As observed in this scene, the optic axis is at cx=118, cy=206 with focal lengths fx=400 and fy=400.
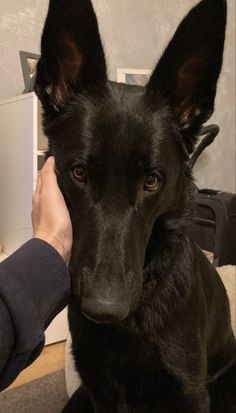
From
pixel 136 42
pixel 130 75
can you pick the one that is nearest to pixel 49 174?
pixel 130 75

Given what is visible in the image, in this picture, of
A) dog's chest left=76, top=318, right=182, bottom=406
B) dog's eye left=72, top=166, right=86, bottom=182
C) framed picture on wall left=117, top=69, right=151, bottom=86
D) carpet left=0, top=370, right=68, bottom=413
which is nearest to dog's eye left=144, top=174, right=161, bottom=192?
dog's eye left=72, top=166, right=86, bottom=182

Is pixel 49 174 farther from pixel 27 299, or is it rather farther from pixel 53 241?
pixel 27 299

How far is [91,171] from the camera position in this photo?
72 cm

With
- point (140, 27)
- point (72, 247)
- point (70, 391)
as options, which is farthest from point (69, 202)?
point (140, 27)

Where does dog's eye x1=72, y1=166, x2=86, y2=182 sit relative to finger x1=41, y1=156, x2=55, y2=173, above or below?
below

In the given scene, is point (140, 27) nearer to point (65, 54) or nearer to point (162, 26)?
point (162, 26)

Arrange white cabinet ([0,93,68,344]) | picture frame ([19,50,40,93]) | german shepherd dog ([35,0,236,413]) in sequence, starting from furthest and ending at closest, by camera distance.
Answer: picture frame ([19,50,40,93]) → white cabinet ([0,93,68,344]) → german shepherd dog ([35,0,236,413])

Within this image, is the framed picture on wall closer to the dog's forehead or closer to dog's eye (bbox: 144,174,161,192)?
the dog's forehead

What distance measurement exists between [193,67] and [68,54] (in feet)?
0.85

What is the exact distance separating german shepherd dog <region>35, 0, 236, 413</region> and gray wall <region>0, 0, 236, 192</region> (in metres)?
0.59

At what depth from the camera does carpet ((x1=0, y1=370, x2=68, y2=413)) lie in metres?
1.39

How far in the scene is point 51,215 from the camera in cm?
77

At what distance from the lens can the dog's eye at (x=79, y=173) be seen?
2.41ft

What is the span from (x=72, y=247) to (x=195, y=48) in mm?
460
